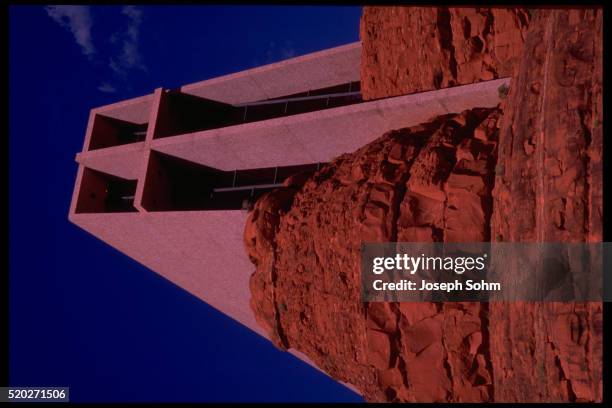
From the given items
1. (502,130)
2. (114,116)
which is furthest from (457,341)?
(114,116)

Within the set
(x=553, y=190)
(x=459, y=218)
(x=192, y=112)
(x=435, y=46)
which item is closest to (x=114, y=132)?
(x=192, y=112)

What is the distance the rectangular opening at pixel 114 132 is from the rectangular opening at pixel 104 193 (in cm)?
97

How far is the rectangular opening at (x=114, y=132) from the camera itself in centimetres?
1345

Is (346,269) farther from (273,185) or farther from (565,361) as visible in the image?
(273,185)

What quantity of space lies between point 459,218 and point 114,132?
1127 cm

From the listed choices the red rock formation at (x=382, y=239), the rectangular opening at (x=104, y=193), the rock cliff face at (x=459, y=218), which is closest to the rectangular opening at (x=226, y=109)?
the rectangular opening at (x=104, y=193)

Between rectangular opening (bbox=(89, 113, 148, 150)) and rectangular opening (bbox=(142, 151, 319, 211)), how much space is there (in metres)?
2.88

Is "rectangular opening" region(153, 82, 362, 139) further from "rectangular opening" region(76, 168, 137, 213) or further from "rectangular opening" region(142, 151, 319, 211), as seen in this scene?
"rectangular opening" region(76, 168, 137, 213)

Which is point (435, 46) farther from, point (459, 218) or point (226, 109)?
point (226, 109)

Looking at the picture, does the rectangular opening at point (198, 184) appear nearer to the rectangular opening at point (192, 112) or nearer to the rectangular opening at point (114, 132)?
the rectangular opening at point (192, 112)

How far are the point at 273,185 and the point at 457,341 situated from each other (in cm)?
627

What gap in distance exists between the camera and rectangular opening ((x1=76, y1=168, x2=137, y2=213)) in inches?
486

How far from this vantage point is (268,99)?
12102 millimetres

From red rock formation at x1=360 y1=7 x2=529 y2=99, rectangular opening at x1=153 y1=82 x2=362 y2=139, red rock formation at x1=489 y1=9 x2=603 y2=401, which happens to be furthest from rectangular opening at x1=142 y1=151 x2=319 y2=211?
red rock formation at x1=489 y1=9 x2=603 y2=401
